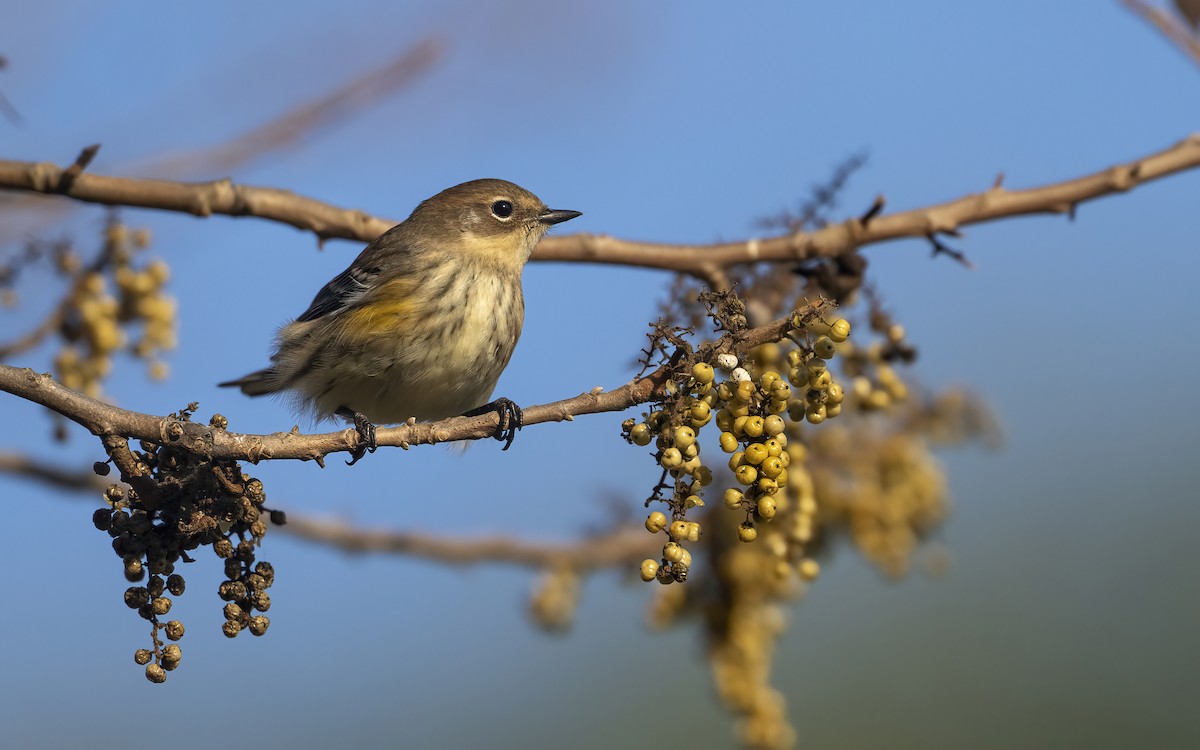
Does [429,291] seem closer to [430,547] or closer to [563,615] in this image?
[430,547]

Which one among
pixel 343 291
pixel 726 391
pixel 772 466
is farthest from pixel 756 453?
pixel 343 291

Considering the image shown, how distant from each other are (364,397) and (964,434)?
2.70 meters

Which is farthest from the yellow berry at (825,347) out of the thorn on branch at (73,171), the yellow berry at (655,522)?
the thorn on branch at (73,171)

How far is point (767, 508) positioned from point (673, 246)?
1999 mm

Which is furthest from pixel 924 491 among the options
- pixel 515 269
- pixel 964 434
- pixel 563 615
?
pixel 515 269

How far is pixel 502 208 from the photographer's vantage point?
5.58 m

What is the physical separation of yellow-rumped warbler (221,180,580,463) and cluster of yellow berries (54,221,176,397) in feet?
2.26

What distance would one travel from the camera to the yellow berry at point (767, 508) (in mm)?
2375

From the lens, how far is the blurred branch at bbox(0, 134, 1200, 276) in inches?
144

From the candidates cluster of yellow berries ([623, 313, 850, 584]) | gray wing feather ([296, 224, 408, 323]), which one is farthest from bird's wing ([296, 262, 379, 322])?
cluster of yellow berries ([623, 313, 850, 584])

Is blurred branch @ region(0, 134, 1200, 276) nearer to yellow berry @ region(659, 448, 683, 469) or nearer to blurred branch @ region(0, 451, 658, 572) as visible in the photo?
blurred branch @ region(0, 451, 658, 572)

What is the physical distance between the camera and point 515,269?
17.4 feet

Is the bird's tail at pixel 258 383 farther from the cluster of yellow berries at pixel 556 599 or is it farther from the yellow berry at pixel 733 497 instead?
the yellow berry at pixel 733 497

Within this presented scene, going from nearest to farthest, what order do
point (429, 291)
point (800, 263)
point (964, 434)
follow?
point (800, 263) → point (429, 291) → point (964, 434)
